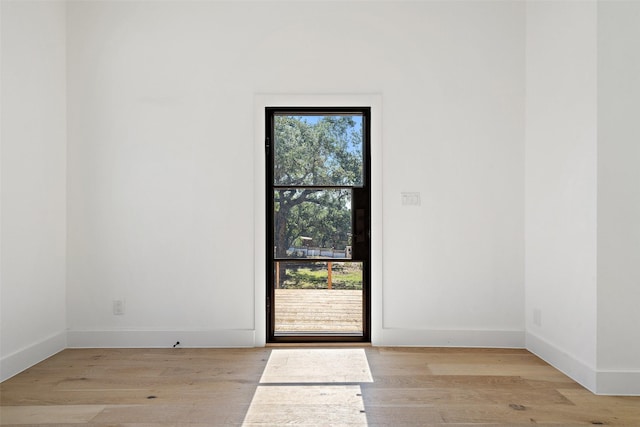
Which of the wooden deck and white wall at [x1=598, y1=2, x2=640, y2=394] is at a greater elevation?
white wall at [x1=598, y1=2, x2=640, y2=394]

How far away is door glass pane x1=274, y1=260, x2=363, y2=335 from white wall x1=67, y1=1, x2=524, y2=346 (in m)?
0.28

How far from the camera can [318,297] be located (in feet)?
13.0

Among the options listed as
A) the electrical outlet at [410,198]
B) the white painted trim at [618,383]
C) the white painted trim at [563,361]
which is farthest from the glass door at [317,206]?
the white painted trim at [618,383]

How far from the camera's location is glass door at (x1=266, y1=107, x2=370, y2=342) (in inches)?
154

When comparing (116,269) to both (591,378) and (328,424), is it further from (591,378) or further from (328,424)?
(591,378)

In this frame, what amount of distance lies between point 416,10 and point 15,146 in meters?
3.34

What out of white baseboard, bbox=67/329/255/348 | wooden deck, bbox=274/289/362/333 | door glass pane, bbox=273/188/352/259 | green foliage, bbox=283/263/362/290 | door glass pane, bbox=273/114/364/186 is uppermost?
door glass pane, bbox=273/114/364/186

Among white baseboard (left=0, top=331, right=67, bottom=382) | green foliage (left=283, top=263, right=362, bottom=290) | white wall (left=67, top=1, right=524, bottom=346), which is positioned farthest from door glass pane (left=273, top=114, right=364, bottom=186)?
white baseboard (left=0, top=331, right=67, bottom=382)

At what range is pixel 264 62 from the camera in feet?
12.6

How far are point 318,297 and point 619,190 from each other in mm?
2399

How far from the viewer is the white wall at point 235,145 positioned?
380 cm

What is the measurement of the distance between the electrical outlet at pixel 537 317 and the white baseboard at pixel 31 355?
12.9 ft

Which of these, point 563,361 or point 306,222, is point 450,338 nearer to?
point 563,361

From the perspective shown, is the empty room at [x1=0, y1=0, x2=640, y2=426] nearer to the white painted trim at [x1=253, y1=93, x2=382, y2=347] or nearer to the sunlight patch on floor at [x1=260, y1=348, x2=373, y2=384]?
the white painted trim at [x1=253, y1=93, x2=382, y2=347]
